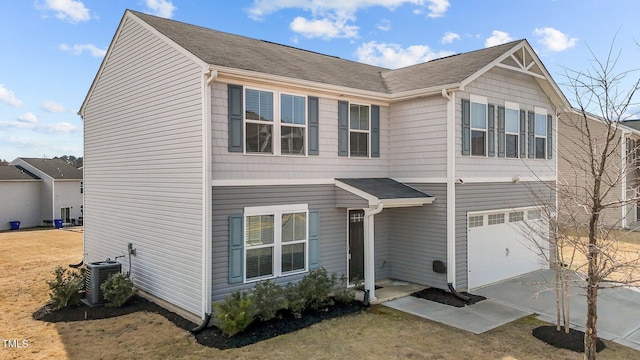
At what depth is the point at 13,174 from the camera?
1141 inches

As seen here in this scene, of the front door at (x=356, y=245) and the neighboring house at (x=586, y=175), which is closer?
the neighboring house at (x=586, y=175)

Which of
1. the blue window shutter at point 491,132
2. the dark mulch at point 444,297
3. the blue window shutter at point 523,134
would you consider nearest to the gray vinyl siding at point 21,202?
the dark mulch at point 444,297

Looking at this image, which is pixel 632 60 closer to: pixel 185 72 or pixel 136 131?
pixel 185 72

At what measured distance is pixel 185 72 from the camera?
900 cm

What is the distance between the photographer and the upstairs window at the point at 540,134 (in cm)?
1348

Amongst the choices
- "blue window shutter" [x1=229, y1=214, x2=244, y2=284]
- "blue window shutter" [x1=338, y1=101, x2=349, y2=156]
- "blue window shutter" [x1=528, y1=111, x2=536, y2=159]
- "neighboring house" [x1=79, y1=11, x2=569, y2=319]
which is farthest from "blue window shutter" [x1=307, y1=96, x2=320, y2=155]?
"blue window shutter" [x1=528, y1=111, x2=536, y2=159]

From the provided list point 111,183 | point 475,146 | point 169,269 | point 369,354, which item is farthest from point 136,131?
point 475,146

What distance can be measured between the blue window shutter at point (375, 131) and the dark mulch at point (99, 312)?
6502 millimetres

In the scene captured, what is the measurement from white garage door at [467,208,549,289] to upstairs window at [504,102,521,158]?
6.19 feet

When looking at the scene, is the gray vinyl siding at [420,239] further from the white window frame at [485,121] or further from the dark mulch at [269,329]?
the dark mulch at [269,329]

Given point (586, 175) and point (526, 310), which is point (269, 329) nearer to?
point (526, 310)

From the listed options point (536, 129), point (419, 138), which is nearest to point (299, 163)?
point (419, 138)

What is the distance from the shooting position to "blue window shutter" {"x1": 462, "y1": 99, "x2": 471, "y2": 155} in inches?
430

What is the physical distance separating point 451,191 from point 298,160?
4.07m
